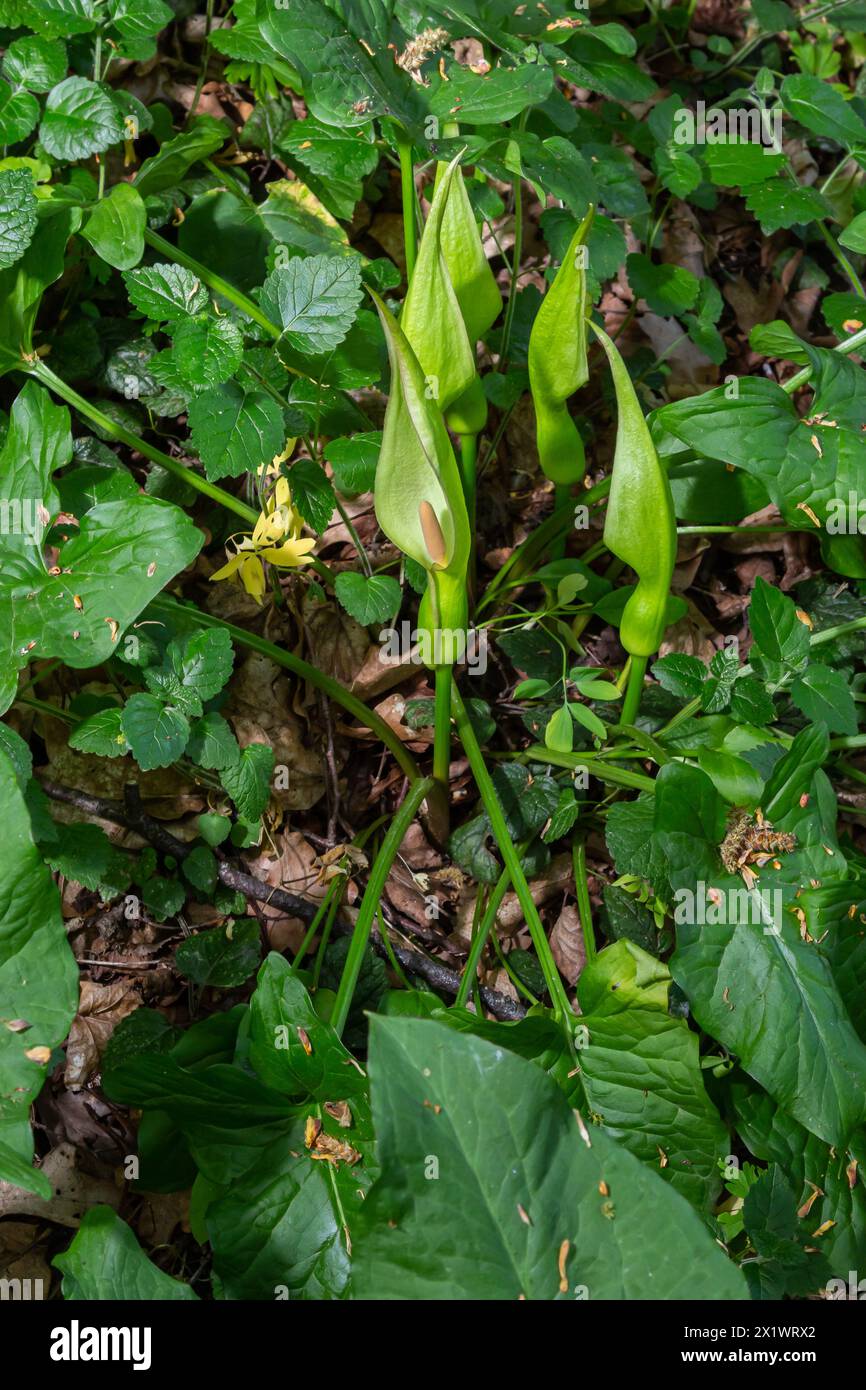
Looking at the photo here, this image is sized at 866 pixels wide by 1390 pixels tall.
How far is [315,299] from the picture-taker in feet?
4.98

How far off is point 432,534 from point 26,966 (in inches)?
27.0

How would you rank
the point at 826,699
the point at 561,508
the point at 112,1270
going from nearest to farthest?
the point at 112,1270
the point at 826,699
the point at 561,508

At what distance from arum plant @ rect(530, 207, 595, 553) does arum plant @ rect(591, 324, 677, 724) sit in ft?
0.13

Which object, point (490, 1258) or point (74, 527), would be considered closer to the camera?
point (490, 1258)

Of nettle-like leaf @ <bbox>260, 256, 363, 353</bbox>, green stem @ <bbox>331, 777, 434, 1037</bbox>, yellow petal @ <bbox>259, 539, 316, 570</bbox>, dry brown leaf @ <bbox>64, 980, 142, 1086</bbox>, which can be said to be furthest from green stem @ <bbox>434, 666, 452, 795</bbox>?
dry brown leaf @ <bbox>64, 980, 142, 1086</bbox>

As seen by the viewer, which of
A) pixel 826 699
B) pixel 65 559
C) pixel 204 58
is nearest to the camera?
pixel 65 559

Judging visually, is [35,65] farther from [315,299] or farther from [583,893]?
[583,893]

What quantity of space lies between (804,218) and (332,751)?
123 centimetres

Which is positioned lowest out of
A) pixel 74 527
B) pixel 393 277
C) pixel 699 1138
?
pixel 699 1138

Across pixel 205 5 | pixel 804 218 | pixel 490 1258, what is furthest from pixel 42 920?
pixel 205 5

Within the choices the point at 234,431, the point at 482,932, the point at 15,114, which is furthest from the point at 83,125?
the point at 482,932

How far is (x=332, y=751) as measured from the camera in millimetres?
1885

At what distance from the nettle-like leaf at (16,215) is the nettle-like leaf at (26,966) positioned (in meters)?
0.81
